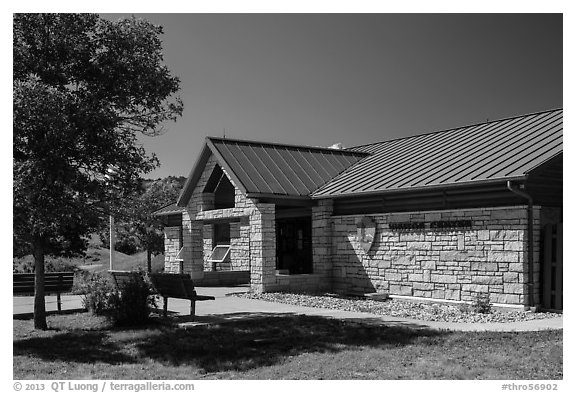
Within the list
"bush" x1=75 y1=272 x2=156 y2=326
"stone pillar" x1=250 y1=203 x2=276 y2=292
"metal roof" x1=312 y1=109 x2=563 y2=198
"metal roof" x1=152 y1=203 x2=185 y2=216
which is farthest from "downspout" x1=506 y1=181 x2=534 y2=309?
"metal roof" x1=152 y1=203 x2=185 y2=216

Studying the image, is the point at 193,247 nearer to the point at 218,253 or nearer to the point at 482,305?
the point at 218,253

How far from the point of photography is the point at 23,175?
1173cm

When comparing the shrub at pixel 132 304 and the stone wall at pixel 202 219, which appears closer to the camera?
the shrub at pixel 132 304

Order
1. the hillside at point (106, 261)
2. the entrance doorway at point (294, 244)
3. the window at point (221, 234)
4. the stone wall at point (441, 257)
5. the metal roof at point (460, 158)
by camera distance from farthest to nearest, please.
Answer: the hillside at point (106, 261) < the window at point (221, 234) < the entrance doorway at point (294, 244) < the metal roof at point (460, 158) < the stone wall at point (441, 257)

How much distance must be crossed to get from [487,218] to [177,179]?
103ft

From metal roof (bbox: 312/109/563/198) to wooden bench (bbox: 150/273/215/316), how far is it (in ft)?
20.9

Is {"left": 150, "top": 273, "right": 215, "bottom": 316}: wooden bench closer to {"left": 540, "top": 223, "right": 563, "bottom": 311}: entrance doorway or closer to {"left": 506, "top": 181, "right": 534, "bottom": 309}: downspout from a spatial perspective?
{"left": 506, "top": 181, "right": 534, "bottom": 309}: downspout

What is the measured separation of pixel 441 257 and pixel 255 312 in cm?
501

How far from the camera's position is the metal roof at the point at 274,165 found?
63.7 ft

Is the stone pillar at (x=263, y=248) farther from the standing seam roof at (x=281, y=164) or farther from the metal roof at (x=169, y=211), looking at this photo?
the metal roof at (x=169, y=211)

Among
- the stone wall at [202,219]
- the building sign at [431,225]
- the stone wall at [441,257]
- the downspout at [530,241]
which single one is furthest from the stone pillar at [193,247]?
the downspout at [530,241]

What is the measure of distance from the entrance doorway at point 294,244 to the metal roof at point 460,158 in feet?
6.93

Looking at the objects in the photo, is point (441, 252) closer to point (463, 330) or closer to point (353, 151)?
point (463, 330)
